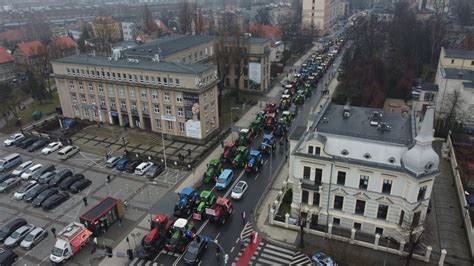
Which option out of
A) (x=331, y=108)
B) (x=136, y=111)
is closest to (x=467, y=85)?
(x=331, y=108)

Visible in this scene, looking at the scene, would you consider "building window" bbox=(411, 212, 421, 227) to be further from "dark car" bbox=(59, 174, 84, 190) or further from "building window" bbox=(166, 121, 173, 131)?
"dark car" bbox=(59, 174, 84, 190)

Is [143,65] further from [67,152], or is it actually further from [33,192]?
[33,192]

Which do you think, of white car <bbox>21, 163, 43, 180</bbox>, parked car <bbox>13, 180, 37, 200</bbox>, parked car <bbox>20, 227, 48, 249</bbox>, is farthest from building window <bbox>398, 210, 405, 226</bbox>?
white car <bbox>21, 163, 43, 180</bbox>

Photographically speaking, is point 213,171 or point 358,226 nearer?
point 358,226

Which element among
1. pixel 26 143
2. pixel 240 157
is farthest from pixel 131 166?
pixel 26 143

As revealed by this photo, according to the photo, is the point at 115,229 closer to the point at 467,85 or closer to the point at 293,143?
the point at 293,143
